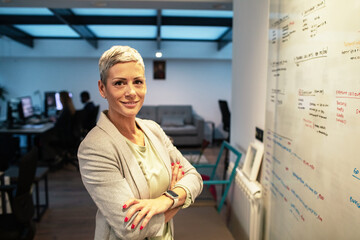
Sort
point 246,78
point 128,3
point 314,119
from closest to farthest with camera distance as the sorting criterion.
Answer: point 314,119
point 246,78
point 128,3

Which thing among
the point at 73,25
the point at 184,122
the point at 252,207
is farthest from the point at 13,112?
the point at 252,207

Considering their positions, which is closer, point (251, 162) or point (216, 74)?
point (251, 162)

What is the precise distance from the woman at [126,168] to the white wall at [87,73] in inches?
208

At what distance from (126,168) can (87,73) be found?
6593 millimetres

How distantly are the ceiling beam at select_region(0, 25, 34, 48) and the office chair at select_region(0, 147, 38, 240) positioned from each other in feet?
15.7

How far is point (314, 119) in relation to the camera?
1.37 m

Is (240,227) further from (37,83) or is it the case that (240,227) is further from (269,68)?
(37,83)

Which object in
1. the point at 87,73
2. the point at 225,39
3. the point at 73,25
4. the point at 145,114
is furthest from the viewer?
the point at 87,73

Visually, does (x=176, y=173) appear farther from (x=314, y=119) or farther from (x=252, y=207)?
(x=252, y=207)

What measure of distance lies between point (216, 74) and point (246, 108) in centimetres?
494

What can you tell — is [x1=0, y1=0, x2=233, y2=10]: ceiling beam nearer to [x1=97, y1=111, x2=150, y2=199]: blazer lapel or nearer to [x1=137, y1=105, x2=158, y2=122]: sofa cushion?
[x1=137, y1=105, x2=158, y2=122]: sofa cushion

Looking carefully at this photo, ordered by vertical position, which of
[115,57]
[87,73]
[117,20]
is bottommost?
[115,57]

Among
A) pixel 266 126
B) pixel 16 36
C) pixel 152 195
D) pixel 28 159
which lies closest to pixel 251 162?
pixel 266 126

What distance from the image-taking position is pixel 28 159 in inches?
80.1
